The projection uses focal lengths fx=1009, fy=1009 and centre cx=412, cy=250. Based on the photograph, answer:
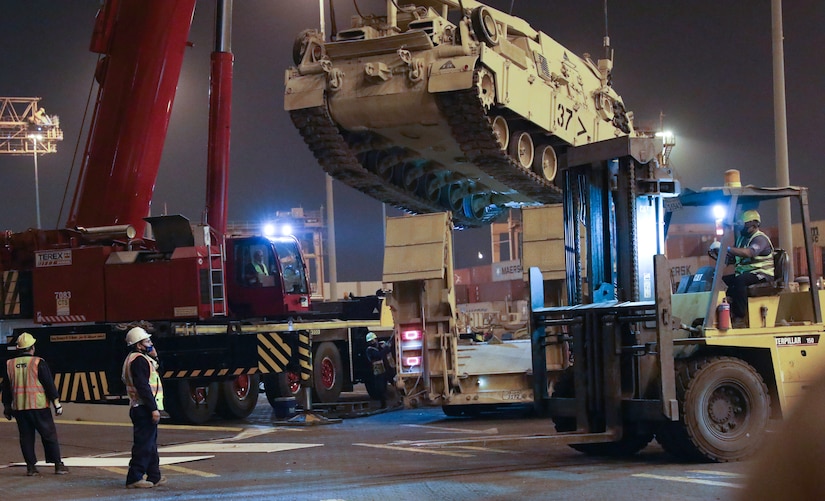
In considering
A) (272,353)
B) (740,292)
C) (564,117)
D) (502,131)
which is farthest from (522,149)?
(740,292)

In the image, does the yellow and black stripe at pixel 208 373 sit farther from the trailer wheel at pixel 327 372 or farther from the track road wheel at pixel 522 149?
the track road wheel at pixel 522 149

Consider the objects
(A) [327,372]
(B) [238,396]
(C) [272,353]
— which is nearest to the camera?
(C) [272,353]

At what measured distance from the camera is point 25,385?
963 cm

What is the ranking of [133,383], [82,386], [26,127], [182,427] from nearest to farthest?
[133,383] → [82,386] → [182,427] → [26,127]

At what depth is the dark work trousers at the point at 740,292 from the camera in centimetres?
914

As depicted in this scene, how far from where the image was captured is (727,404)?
881 cm

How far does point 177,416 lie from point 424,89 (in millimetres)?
6124

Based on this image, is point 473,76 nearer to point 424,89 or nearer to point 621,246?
point 424,89

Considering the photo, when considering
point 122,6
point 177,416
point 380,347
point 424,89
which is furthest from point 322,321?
point 122,6

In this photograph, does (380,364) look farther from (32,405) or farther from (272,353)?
(32,405)

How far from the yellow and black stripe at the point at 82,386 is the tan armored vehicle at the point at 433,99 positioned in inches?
200

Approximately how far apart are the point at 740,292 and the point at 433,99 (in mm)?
7096

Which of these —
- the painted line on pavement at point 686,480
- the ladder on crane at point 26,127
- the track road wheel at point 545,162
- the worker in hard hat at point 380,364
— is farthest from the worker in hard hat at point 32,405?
the ladder on crane at point 26,127

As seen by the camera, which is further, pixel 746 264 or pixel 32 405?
pixel 32 405
